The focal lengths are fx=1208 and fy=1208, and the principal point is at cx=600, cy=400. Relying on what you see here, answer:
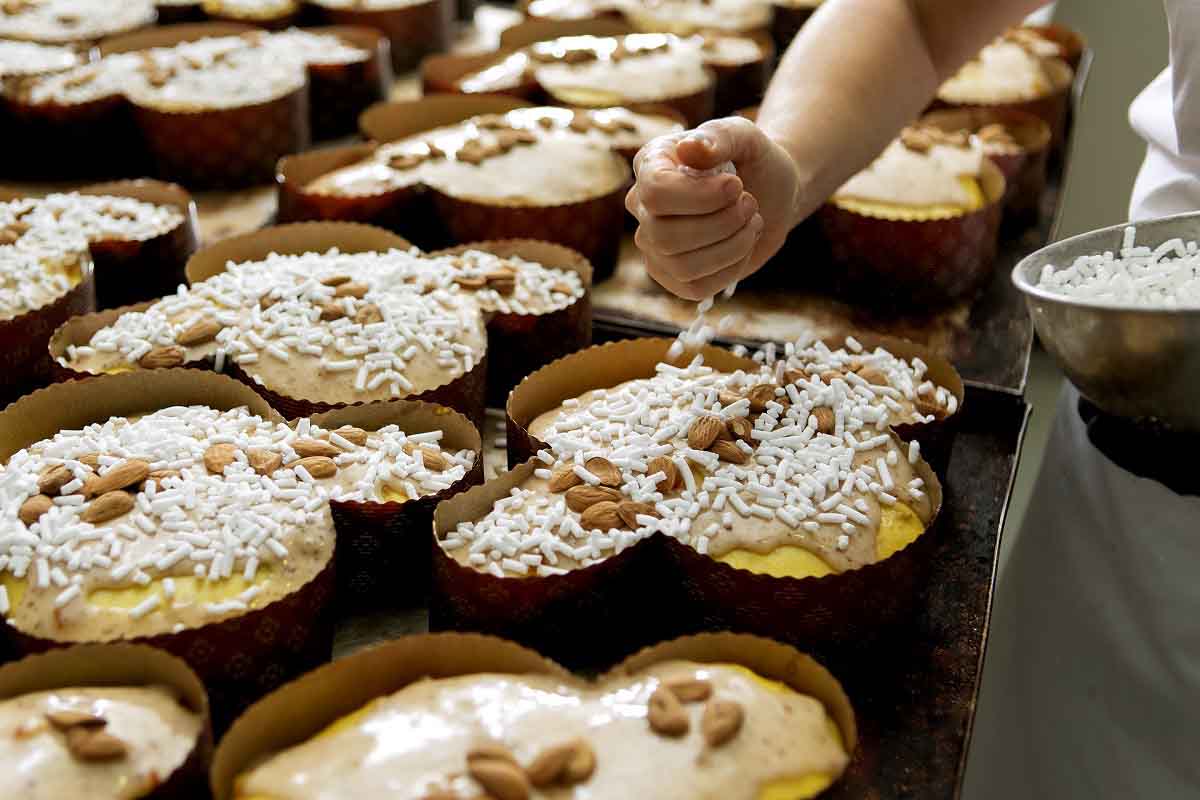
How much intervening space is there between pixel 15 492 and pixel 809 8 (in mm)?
2577

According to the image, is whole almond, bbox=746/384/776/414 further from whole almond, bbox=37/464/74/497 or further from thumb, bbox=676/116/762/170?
whole almond, bbox=37/464/74/497

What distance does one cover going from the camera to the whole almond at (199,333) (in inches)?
66.1

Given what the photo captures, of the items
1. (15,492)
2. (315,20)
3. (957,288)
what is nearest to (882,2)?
(957,288)

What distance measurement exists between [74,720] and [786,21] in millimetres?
2802

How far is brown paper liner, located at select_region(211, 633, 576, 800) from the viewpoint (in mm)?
1085

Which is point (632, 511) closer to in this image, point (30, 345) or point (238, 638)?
point (238, 638)

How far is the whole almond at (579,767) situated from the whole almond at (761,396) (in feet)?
1.95

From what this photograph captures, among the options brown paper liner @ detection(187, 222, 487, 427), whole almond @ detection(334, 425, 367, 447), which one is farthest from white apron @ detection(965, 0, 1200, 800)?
whole almond @ detection(334, 425, 367, 447)

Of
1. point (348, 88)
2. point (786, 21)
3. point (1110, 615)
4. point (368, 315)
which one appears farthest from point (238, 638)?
point (786, 21)

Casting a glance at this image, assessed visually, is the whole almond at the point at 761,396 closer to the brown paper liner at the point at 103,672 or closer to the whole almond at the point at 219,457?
the whole almond at the point at 219,457

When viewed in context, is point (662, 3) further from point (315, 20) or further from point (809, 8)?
point (315, 20)

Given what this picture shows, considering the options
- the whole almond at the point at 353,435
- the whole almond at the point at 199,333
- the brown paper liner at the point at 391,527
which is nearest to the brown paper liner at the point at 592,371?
the brown paper liner at the point at 391,527

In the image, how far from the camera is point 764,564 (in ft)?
4.44

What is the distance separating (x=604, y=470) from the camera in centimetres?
143
